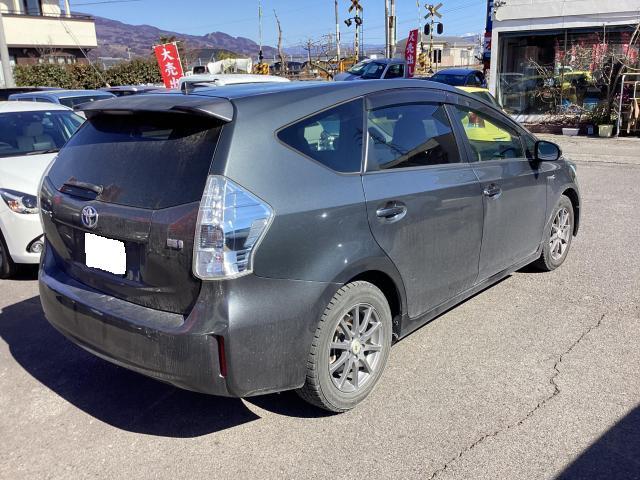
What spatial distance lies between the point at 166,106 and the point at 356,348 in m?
1.63

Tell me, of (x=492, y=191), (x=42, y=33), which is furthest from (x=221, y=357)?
(x=42, y=33)

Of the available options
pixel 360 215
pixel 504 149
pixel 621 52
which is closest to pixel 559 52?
pixel 621 52

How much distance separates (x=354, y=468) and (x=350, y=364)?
60 centimetres

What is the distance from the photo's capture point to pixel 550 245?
17.1 feet

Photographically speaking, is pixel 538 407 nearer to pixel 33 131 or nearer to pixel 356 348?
pixel 356 348

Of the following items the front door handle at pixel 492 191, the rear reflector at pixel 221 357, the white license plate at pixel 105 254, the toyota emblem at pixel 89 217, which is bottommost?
the rear reflector at pixel 221 357

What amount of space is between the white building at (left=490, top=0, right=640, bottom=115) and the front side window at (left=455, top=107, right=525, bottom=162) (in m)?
14.8

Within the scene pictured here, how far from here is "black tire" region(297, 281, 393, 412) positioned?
9.70 feet

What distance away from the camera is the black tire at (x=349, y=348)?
2.96 metres

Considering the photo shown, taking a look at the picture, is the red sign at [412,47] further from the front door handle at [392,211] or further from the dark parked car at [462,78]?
the front door handle at [392,211]

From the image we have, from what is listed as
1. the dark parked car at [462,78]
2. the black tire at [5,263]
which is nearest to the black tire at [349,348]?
the black tire at [5,263]

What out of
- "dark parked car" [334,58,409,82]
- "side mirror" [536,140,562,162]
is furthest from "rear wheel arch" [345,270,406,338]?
"dark parked car" [334,58,409,82]

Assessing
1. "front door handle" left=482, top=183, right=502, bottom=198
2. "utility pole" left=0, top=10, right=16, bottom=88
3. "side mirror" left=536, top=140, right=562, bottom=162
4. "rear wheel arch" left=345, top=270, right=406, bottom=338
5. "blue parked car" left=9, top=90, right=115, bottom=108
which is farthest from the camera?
"utility pole" left=0, top=10, right=16, bottom=88

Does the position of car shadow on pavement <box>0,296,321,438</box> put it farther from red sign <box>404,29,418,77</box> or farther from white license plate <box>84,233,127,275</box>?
red sign <box>404,29,418,77</box>
